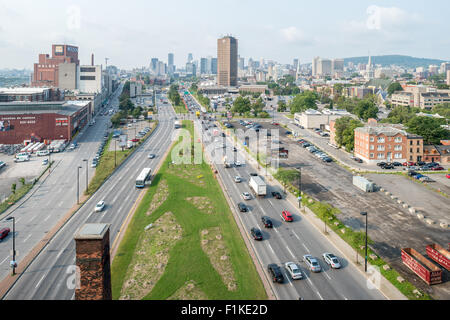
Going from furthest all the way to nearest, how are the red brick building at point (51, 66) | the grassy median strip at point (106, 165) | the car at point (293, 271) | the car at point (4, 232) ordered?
the red brick building at point (51, 66) < the grassy median strip at point (106, 165) < the car at point (4, 232) < the car at point (293, 271)

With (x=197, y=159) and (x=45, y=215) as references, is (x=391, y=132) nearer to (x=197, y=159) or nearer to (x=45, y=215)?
(x=197, y=159)

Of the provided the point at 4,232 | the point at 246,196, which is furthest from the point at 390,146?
the point at 4,232

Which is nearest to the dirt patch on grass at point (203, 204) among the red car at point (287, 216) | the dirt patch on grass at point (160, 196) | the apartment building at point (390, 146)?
the dirt patch on grass at point (160, 196)

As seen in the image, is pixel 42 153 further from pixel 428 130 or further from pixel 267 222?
pixel 428 130

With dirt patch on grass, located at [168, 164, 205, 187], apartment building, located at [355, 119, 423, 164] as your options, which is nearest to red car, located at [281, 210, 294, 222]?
dirt patch on grass, located at [168, 164, 205, 187]

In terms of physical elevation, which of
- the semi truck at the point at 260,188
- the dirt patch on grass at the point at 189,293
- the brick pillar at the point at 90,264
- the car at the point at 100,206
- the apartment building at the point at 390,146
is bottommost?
the dirt patch on grass at the point at 189,293

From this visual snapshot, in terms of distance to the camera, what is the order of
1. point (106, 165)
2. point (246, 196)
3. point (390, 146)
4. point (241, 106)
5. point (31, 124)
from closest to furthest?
point (246, 196)
point (106, 165)
point (390, 146)
point (31, 124)
point (241, 106)

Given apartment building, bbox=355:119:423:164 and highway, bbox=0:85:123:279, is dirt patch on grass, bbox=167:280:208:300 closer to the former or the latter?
highway, bbox=0:85:123:279

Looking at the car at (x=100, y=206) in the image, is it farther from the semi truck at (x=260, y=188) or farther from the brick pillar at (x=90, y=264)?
the brick pillar at (x=90, y=264)

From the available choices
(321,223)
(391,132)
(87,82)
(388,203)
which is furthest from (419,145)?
(87,82)
